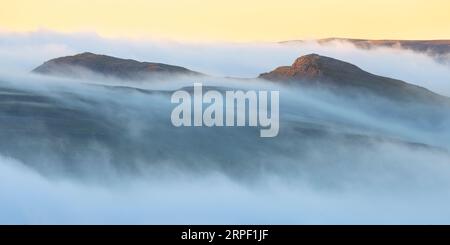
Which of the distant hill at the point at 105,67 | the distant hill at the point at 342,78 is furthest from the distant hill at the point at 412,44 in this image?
the distant hill at the point at 105,67

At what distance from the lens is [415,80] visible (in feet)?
16.8

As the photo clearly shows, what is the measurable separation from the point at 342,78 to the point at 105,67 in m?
1.55

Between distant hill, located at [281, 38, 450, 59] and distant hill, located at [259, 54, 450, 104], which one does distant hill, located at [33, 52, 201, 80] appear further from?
distant hill, located at [281, 38, 450, 59]

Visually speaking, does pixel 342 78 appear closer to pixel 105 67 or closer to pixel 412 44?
pixel 412 44

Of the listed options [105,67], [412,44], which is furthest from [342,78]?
[105,67]

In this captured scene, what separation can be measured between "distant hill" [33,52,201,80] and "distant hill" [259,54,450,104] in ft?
2.04

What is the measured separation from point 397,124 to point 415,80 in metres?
0.32

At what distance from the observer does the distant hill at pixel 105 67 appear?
5133mm

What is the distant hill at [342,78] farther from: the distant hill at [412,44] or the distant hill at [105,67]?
the distant hill at [105,67]

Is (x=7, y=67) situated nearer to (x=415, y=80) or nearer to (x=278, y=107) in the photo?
(x=278, y=107)

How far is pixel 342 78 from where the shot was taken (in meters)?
5.11

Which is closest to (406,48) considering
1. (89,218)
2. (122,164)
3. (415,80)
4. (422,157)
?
(415,80)
